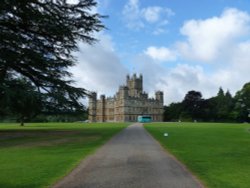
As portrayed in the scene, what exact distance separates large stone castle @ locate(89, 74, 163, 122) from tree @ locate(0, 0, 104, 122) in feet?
380

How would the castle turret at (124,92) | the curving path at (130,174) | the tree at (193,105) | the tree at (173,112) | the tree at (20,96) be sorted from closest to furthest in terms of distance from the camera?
the curving path at (130,174), the tree at (20,96), the tree at (193,105), the tree at (173,112), the castle turret at (124,92)

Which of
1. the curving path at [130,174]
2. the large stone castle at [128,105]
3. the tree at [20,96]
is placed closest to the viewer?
the curving path at [130,174]

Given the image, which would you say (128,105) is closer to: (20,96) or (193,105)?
(193,105)

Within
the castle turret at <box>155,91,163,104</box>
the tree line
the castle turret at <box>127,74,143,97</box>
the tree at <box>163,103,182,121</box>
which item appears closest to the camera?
the tree line

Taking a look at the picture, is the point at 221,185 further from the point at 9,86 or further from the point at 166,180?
the point at 9,86

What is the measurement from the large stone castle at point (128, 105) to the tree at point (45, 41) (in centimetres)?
11582

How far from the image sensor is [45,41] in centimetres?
3180

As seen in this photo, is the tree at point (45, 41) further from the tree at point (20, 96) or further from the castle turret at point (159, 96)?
the castle turret at point (159, 96)

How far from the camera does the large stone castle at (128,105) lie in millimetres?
153750

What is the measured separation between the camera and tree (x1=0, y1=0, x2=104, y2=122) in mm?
29312

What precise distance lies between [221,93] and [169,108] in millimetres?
22574

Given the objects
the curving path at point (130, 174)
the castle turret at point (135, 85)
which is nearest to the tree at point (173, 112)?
the castle turret at point (135, 85)

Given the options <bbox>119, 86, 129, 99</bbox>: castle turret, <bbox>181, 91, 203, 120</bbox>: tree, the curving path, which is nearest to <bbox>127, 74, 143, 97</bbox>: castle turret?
<bbox>119, 86, 129, 99</bbox>: castle turret

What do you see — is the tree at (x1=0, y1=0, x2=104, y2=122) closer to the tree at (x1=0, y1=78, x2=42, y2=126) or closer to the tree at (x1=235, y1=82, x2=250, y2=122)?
the tree at (x1=0, y1=78, x2=42, y2=126)
